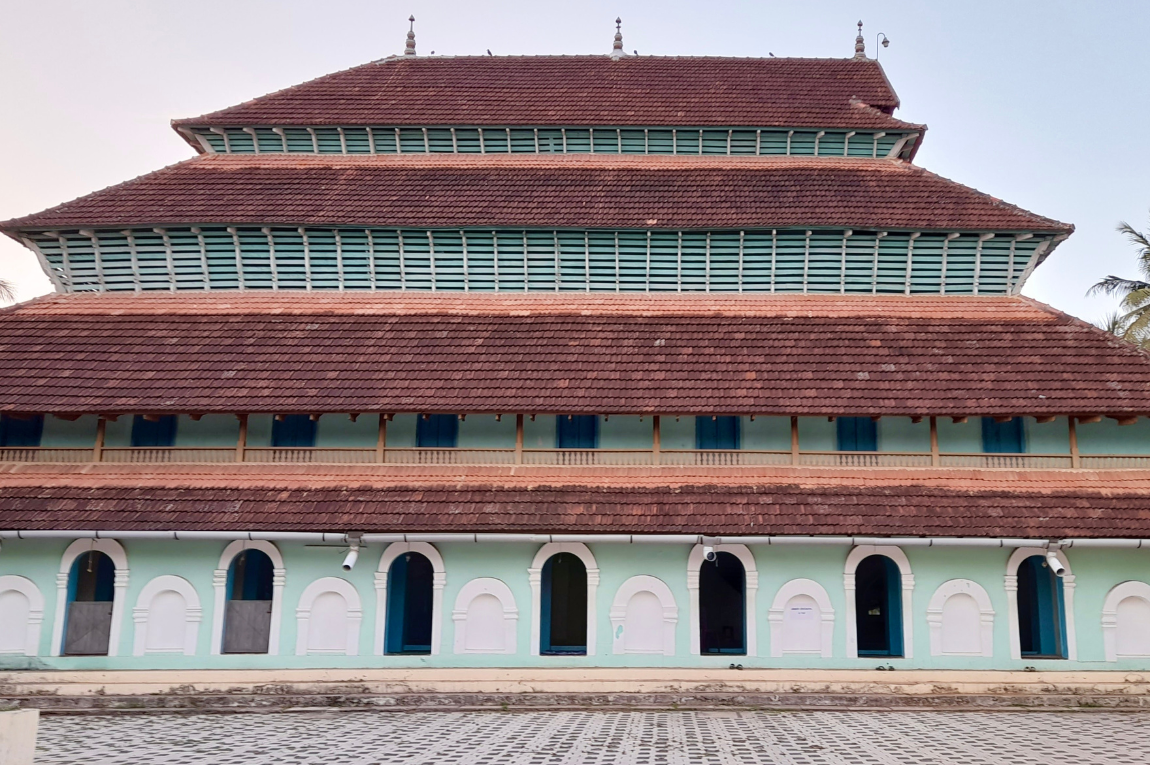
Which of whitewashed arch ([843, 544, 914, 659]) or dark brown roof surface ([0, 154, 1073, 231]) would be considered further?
dark brown roof surface ([0, 154, 1073, 231])

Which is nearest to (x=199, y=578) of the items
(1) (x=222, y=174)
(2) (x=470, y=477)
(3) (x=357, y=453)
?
(3) (x=357, y=453)

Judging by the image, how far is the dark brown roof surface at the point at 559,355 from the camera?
12.5 metres

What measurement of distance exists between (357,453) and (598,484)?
153 inches

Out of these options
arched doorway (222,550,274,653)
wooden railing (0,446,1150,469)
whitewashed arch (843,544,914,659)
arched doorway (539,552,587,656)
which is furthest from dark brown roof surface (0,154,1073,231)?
arched doorway (222,550,274,653)

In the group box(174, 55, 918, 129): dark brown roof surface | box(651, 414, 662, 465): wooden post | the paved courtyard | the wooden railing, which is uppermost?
box(174, 55, 918, 129): dark brown roof surface

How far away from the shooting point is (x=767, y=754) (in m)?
8.91

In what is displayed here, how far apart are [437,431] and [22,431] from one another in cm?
688

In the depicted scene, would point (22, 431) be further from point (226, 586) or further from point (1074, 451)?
point (1074, 451)

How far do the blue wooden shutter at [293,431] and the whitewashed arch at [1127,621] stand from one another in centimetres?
1243

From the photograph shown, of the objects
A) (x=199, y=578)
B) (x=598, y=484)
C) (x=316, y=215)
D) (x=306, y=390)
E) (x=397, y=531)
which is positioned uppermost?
(x=316, y=215)

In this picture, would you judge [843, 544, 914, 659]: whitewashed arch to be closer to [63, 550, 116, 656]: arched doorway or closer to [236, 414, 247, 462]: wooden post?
[236, 414, 247, 462]: wooden post

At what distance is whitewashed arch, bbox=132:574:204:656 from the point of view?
12.1m

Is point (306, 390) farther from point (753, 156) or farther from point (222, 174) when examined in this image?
point (753, 156)

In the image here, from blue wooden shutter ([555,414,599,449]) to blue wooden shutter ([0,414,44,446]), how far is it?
856 centimetres
